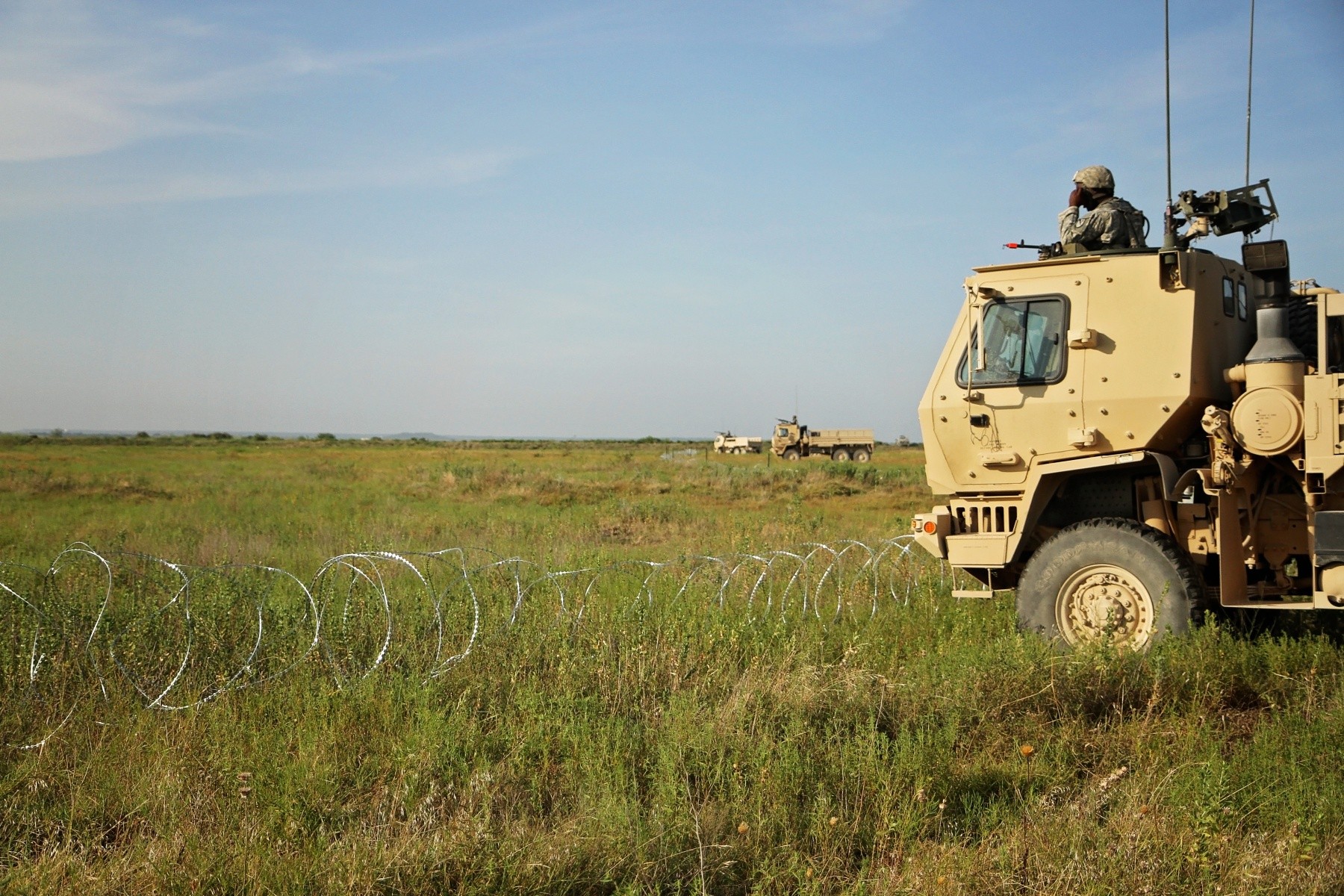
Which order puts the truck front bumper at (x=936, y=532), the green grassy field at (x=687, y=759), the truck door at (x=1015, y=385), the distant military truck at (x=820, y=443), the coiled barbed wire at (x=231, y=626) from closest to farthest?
the green grassy field at (x=687, y=759), the coiled barbed wire at (x=231, y=626), the truck door at (x=1015, y=385), the truck front bumper at (x=936, y=532), the distant military truck at (x=820, y=443)

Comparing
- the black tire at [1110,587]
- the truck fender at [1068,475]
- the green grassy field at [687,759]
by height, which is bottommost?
the green grassy field at [687,759]

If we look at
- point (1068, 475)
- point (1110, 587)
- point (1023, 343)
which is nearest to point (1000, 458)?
point (1068, 475)

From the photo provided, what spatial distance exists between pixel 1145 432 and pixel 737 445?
212ft

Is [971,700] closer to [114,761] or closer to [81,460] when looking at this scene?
[114,761]

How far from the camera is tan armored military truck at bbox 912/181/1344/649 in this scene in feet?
23.6

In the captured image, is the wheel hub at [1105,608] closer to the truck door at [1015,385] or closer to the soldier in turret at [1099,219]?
the truck door at [1015,385]

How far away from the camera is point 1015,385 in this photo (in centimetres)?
815

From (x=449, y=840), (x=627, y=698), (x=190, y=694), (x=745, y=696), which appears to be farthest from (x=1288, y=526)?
(x=190, y=694)

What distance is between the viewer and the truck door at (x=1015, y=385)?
7.95m

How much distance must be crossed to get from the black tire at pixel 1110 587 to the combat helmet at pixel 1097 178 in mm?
2823

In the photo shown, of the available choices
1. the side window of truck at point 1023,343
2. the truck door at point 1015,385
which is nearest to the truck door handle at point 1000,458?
the truck door at point 1015,385

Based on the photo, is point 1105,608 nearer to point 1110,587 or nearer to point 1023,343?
point 1110,587

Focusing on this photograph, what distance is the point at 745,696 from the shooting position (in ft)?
20.7

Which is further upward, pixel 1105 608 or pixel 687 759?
pixel 1105 608
